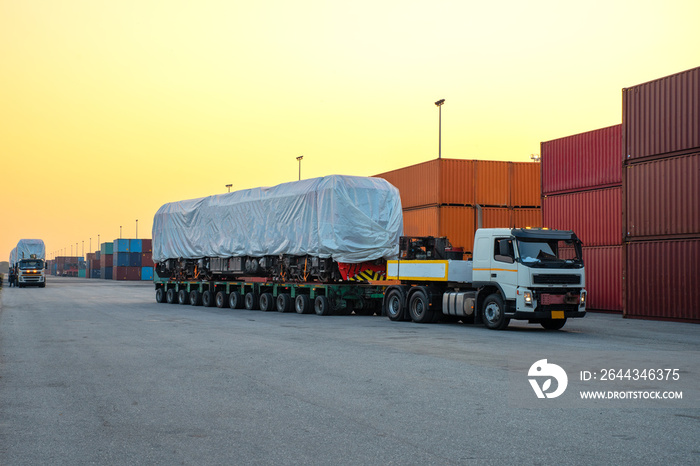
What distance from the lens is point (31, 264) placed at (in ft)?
187

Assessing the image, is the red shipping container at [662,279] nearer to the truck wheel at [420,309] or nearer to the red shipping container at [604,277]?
the red shipping container at [604,277]

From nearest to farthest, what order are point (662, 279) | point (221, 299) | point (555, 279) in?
1. point (555, 279)
2. point (662, 279)
3. point (221, 299)

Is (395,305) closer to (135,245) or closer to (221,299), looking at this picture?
(221,299)

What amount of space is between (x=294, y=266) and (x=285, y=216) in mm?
1889

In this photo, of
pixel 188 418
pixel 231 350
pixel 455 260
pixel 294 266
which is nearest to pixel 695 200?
pixel 455 260

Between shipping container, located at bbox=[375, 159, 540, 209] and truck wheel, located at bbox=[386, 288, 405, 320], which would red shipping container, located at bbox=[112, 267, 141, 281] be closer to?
shipping container, located at bbox=[375, 159, 540, 209]

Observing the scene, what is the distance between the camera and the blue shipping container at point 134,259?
107 meters

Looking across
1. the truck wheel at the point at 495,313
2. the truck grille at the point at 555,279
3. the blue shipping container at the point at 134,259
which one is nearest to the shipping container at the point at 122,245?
the blue shipping container at the point at 134,259

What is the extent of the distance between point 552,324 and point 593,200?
9.97 m

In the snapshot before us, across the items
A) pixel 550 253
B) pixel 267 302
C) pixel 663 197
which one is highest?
pixel 663 197

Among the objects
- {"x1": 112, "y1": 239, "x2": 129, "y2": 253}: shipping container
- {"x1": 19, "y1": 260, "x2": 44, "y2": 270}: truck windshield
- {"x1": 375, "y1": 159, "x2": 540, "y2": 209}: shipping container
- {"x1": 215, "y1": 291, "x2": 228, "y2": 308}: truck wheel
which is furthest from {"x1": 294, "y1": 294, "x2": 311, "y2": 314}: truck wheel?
{"x1": 112, "y1": 239, "x2": 129, "y2": 253}: shipping container

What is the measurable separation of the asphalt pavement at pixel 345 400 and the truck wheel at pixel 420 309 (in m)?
4.28

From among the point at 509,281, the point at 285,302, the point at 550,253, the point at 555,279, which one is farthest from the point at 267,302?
the point at 555,279

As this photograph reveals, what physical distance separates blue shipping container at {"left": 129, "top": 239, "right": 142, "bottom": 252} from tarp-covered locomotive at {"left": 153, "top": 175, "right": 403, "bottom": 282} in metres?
80.2
